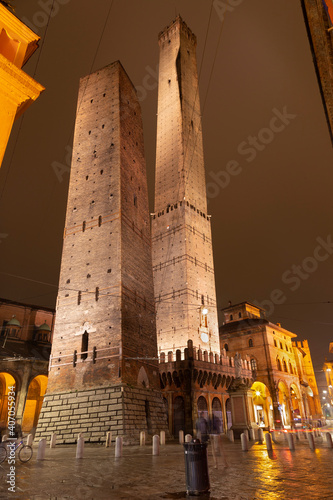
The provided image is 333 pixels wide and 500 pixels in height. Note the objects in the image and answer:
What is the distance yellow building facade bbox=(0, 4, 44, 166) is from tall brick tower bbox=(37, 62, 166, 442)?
12.9 meters

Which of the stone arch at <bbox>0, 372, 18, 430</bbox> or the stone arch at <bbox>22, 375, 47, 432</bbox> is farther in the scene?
the stone arch at <bbox>22, 375, 47, 432</bbox>

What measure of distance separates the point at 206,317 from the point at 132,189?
1448cm

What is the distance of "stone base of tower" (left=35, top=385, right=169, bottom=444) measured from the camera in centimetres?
1602

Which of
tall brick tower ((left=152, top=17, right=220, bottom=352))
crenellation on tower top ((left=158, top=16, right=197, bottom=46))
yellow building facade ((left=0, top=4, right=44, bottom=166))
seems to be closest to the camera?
yellow building facade ((left=0, top=4, right=44, bottom=166))

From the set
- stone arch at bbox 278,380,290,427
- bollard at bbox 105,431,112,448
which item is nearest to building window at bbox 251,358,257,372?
stone arch at bbox 278,380,290,427

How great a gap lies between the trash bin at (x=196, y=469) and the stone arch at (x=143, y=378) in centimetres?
1419

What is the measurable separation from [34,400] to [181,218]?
21385 mm

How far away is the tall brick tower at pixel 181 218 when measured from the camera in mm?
30812

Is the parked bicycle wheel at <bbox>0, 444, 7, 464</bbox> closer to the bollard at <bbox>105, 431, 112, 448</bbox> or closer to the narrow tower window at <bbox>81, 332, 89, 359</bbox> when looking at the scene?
the bollard at <bbox>105, 431, 112, 448</bbox>

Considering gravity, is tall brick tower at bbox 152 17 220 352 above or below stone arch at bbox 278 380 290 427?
above

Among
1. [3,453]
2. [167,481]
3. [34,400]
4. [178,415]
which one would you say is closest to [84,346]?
[3,453]

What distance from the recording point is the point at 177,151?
37.3 meters

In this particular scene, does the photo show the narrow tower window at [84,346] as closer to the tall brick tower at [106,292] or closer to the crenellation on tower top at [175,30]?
the tall brick tower at [106,292]

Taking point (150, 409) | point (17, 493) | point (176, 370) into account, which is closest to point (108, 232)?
point (150, 409)
